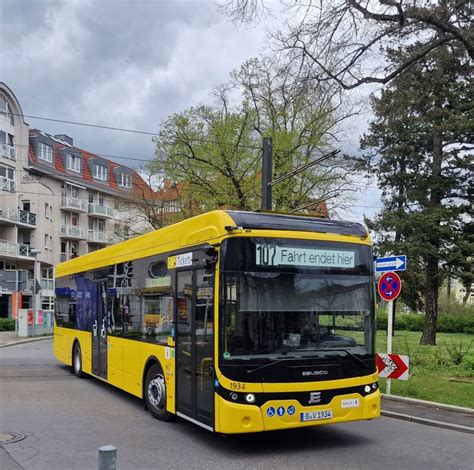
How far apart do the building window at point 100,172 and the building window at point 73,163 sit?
101 inches

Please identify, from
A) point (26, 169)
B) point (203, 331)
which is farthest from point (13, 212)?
point (203, 331)

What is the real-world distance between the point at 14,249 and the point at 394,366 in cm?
4198

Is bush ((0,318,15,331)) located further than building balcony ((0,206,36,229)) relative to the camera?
No

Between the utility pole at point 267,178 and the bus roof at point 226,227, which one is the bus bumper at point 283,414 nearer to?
the bus roof at point 226,227

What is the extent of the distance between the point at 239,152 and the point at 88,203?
118ft

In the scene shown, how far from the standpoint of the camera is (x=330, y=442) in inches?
302

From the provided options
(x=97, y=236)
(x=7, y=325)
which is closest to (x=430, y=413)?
(x=7, y=325)

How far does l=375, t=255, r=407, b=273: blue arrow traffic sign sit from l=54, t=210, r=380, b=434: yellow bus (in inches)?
130

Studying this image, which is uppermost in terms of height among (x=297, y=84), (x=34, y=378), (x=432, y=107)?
(x=432, y=107)

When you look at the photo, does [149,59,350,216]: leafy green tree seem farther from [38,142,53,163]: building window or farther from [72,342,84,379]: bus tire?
[38,142,53,163]: building window

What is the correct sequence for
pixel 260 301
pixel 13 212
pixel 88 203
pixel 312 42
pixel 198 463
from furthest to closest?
pixel 88 203 < pixel 13 212 < pixel 312 42 < pixel 260 301 < pixel 198 463

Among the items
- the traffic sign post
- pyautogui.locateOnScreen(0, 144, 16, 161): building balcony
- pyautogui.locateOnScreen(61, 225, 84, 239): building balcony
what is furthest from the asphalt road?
pyautogui.locateOnScreen(61, 225, 84, 239): building balcony

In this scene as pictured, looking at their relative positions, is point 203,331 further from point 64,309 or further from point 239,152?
point 239,152

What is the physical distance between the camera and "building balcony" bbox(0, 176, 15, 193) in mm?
47375
